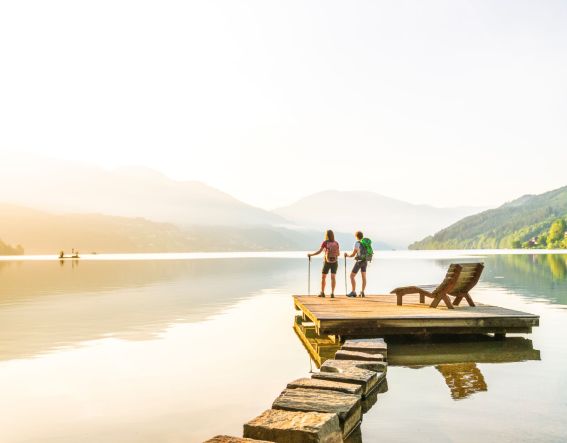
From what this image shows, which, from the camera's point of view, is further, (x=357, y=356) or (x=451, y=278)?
(x=451, y=278)

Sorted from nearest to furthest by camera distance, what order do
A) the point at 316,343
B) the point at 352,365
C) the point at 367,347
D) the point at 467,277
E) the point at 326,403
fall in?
the point at 326,403
the point at 352,365
the point at 367,347
the point at 316,343
the point at 467,277

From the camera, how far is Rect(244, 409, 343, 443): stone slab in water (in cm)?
789

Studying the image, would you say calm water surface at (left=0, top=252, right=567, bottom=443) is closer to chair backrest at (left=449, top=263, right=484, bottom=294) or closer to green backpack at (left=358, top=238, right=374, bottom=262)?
chair backrest at (left=449, top=263, right=484, bottom=294)

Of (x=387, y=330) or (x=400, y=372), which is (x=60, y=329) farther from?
(x=400, y=372)

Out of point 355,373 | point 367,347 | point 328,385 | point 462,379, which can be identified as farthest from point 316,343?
point 328,385

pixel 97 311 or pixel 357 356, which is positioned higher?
pixel 357 356

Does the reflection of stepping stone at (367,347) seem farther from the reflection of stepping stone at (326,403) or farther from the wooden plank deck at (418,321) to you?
the reflection of stepping stone at (326,403)

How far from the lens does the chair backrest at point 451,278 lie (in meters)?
19.5

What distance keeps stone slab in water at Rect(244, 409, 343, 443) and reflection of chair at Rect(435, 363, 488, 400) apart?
14.8 feet

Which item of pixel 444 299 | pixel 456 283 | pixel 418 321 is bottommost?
pixel 418 321

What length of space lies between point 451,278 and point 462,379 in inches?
256

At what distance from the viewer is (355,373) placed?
12.2 meters

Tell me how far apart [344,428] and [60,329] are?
16830 millimetres

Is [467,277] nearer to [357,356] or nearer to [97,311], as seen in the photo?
[357,356]
